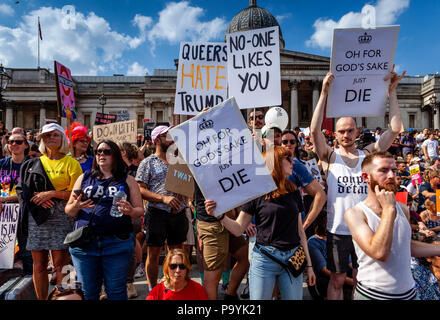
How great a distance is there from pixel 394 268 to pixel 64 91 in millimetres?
6078

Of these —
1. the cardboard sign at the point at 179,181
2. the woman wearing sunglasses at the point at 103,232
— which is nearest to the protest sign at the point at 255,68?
the cardboard sign at the point at 179,181

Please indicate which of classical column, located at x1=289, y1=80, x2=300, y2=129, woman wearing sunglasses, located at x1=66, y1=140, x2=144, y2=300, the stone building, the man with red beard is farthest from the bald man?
the stone building

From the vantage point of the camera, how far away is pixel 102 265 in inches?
115

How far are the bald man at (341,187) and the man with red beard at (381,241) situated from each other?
0.93m

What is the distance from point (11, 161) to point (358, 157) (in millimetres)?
4563

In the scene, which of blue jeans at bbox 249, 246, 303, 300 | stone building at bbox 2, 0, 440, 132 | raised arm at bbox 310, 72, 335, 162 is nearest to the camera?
blue jeans at bbox 249, 246, 303, 300

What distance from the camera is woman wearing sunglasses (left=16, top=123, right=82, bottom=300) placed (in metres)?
3.35

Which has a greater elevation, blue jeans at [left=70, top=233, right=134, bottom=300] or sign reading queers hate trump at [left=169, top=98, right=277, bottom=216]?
sign reading queers hate trump at [left=169, top=98, right=277, bottom=216]

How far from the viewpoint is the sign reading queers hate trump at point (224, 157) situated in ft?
8.53

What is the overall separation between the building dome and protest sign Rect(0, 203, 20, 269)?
40.9m

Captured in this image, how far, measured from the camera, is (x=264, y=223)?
258 centimetres

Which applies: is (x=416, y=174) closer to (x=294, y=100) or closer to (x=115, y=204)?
(x=115, y=204)

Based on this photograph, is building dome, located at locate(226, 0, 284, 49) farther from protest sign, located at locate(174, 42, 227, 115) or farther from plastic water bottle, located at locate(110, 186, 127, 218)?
plastic water bottle, located at locate(110, 186, 127, 218)

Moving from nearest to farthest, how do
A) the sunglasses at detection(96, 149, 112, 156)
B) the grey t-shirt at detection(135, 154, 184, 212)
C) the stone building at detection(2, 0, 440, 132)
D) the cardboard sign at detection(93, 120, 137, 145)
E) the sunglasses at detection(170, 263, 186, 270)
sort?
the sunglasses at detection(170, 263, 186, 270) < the sunglasses at detection(96, 149, 112, 156) < the grey t-shirt at detection(135, 154, 184, 212) < the cardboard sign at detection(93, 120, 137, 145) < the stone building at detection(2, 0, 440, 132)
